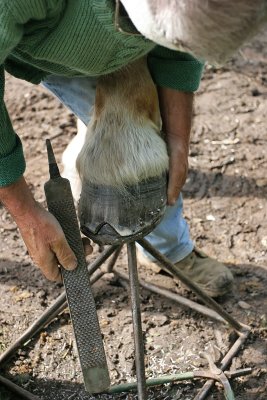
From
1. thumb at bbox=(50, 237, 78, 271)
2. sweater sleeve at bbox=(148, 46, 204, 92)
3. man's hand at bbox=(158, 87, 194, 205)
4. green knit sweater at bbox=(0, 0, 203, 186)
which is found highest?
green knit sweater at bbox=(0, 0, 203, 186)

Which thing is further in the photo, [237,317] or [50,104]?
[50,104]

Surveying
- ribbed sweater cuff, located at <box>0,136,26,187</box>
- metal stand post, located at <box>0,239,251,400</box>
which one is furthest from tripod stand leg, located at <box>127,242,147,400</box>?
ribbed sweater cuff, located at <box>0,136,26,187</box>

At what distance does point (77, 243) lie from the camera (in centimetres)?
176

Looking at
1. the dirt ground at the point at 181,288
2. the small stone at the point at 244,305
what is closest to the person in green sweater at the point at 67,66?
the dirt ground at the point at 181,288

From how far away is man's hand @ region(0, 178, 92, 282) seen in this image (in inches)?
63.5

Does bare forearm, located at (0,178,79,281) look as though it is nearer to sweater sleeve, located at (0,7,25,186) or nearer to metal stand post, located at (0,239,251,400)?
sweater sleeve, located at (0,7,25,186)

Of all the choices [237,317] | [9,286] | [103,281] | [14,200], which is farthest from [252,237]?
[14,200]

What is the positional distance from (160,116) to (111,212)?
299 millimetres

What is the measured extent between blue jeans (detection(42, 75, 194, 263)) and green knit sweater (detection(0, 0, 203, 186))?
0.81ft

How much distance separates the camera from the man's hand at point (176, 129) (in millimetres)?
1845

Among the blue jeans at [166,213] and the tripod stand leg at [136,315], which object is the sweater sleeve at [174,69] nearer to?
the blue jeans at [166,213]

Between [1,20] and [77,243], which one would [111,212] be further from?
[1,20]

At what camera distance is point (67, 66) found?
5.32 feet

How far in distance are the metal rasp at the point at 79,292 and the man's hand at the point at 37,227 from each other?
48 mm
